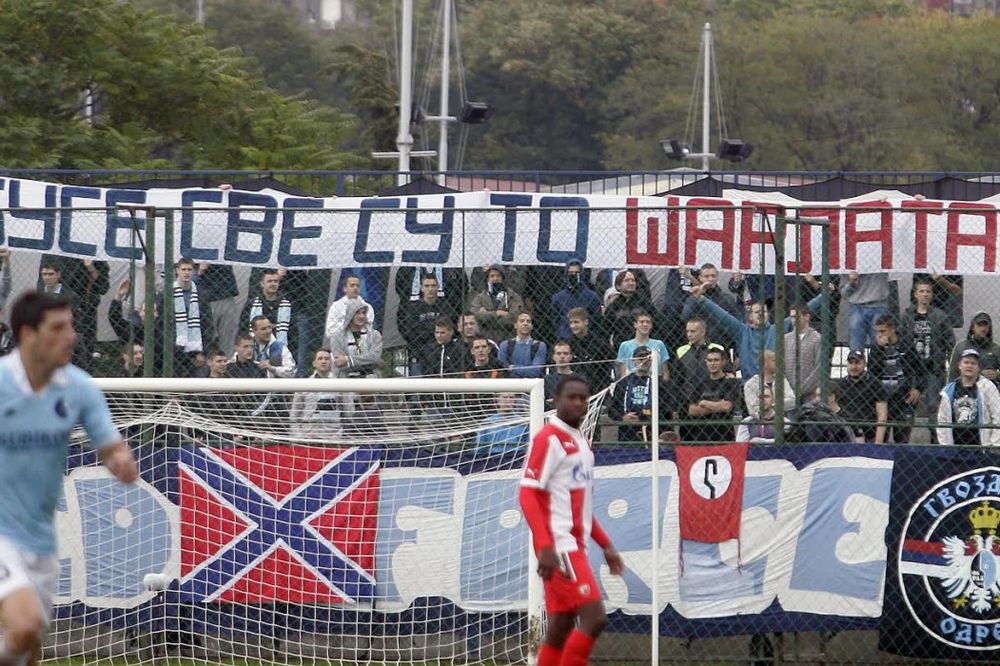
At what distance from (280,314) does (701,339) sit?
9.24ft

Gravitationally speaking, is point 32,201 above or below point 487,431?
above

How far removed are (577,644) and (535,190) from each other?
9.58 m

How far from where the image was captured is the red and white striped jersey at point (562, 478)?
8242 mm

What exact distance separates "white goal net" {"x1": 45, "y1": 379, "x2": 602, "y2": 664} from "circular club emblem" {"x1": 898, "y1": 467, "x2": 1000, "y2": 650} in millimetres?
2509

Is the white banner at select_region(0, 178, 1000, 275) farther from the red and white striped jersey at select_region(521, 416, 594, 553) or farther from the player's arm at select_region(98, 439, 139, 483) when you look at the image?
the player's arm at select_region(98, 439, 139, 483)

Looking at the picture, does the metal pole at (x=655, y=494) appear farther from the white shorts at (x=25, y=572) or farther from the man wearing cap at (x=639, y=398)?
the white shorts at (x=25, y=572)

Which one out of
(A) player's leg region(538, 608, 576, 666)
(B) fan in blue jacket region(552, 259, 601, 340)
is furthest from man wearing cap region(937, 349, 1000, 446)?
(A) player's leg region(538, 608, 576, 666)

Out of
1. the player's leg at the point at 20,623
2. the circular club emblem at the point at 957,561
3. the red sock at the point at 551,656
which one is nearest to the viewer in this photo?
the player's leg at the point at 20,623

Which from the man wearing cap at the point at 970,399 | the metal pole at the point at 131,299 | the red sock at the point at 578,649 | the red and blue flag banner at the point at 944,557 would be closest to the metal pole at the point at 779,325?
the red and blue flag banner at the point at 944,557

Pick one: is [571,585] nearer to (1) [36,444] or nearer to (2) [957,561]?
(1) [36,444]

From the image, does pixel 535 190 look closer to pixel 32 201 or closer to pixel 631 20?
pixel 32 201

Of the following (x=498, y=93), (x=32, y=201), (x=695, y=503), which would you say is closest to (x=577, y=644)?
(x=695, y=503)

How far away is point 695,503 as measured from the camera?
10.3 meters

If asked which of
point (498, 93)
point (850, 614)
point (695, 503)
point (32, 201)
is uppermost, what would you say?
point (498, 93)
